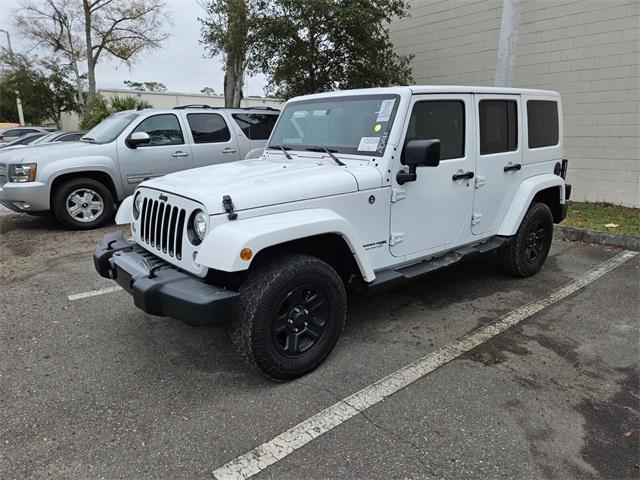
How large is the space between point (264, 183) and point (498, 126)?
101 inches

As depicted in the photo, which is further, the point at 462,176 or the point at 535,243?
the point at 535,243

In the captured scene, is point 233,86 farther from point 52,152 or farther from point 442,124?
point 442,124

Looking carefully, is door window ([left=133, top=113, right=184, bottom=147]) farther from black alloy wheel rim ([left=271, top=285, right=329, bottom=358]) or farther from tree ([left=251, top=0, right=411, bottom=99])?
black alloy wheel rim ([left=271, top=285, right=329, bottom=358])

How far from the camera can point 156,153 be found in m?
7.57

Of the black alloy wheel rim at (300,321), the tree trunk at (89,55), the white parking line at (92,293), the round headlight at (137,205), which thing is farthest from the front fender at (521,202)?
the tree trunk at (89,55)

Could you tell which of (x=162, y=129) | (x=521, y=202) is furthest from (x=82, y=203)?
(x=521, y=202)

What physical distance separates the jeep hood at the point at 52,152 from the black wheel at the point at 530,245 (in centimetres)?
597

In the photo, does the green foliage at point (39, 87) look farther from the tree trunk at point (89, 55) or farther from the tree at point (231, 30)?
the tree at point (231, 30)

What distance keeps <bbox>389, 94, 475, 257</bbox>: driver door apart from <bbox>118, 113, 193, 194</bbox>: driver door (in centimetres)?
497

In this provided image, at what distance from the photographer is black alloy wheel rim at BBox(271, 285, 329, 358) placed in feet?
9.85

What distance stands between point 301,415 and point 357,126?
221cm

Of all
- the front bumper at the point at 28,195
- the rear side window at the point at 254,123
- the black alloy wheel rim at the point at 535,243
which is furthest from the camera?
the rear side window at the point at 254,123

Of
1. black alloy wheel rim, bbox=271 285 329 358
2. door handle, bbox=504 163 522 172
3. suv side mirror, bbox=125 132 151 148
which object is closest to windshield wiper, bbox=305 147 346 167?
black alloy wheel rim, bbox=271 285 329 358

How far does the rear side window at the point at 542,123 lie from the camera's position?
16.0ft
